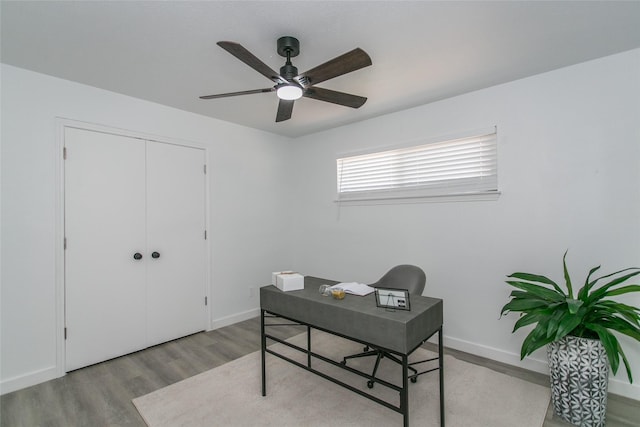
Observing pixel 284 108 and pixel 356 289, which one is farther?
pixel 284 108

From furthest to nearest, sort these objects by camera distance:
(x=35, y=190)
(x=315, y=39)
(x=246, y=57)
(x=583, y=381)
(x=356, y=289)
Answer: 1. (x=35, y=190)
2. (x=356, y=289)
3. (x=315, y=39)
4. (x=583, y=381)
5. (x=246, y=57)

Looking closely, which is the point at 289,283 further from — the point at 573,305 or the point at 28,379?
the point at 28,379

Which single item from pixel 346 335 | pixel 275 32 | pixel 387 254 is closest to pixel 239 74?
pixel 275 32

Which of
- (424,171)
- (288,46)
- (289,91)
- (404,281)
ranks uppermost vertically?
(288,46)

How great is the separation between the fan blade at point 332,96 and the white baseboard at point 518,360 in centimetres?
252

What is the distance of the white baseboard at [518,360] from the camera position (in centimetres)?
220

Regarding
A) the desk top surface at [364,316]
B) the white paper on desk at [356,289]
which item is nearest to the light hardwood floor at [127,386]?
the desk top surface at [364,316]

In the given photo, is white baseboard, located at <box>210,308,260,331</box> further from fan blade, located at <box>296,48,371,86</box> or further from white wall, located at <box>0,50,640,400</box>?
fan blade, located at <box>296,48,371,86</box>

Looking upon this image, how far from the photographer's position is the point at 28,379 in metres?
2.40

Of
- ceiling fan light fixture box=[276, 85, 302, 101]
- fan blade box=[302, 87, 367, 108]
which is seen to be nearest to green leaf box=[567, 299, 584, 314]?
fan blade box=[302, 87, 367, 108]

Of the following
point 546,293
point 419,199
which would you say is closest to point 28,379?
point 419,199

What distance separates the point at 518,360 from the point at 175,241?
361cm

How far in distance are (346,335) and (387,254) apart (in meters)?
1.82

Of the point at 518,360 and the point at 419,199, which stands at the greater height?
the point at 419,199
